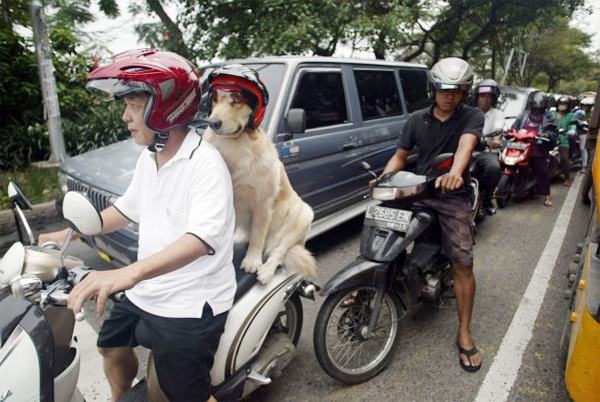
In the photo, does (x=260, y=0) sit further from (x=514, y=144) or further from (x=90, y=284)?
(x=90, y=284)

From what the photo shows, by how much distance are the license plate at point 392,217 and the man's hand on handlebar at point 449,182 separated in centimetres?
26

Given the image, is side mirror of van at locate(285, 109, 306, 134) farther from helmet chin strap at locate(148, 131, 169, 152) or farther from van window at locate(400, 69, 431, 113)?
Result: van window at locate(400, 69, 431, 113)

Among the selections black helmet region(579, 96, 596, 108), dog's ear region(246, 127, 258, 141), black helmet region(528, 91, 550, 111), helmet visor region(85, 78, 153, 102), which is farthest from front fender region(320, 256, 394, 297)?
black helmet region(579, 96, 596, 108)

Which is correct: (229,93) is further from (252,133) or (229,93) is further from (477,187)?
(477,187)

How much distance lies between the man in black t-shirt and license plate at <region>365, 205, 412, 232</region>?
25 cm

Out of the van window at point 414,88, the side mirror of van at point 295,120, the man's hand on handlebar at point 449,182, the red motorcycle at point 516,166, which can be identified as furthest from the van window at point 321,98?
the red motorcycle at point 516,166

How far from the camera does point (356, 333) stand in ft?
8.39

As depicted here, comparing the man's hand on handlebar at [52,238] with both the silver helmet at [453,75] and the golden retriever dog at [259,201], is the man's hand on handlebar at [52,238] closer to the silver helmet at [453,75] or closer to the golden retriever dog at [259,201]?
the golden retriever dog at [259,201]

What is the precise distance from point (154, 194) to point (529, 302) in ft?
10.6

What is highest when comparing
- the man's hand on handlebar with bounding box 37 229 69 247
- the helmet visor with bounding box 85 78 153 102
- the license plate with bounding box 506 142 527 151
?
the helmet visor with bounding box 85 78 153 102

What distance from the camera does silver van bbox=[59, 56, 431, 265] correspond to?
3320 millimetres

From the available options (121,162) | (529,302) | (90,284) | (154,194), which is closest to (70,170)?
(121,162)

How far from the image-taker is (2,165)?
19.9ft

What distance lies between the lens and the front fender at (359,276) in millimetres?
2318
